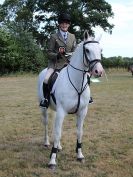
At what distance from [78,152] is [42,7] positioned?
53.1m

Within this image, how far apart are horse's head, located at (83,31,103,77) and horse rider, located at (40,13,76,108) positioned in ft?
2.70

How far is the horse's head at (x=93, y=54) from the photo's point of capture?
6.66m

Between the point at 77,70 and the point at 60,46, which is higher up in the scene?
the point at 60,46

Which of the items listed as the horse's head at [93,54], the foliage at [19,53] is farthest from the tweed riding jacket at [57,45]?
the foliage at [19,53]

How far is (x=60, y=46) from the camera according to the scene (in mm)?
7938

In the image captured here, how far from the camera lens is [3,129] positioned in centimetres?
1080

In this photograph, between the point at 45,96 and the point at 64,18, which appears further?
the point at 45,96

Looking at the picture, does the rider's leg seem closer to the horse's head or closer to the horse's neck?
the horse's neck

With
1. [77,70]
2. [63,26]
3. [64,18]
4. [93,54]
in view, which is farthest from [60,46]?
[93,54]

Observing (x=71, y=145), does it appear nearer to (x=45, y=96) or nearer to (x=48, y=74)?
(x=45, y=96)

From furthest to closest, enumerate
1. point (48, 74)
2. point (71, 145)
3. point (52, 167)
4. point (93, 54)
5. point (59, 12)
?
1. point (59, 12)
2. point (71, 145)
3. point (48, 74)
4. point (52, 167)
5. point (93, 54)

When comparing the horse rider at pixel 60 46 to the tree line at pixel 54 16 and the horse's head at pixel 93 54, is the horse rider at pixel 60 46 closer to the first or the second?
the horse's head at pixel 93 54

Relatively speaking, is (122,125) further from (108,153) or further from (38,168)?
(38,168)

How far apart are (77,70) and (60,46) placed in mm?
777
